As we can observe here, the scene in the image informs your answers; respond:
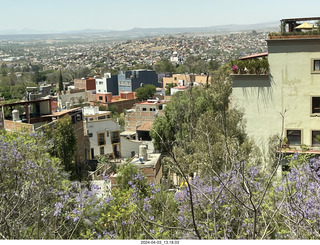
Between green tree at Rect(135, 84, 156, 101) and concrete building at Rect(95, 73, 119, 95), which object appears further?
concrete building at Rect(95, 73, 119, 95)

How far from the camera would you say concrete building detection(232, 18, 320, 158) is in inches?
688

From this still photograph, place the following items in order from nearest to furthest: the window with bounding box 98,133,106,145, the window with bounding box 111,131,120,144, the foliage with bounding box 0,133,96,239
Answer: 1. the foliage with bounding box 0,133,96,239
2. the window with bounding box 98,133,106,145
3. the window with bounding box 111,131,120,144

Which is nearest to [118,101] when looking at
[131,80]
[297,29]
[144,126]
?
[131,80]

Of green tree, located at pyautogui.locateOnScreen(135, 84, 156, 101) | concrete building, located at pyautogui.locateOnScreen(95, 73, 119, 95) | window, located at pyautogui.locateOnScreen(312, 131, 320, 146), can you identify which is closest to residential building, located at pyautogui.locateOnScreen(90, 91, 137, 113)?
green tree, located at pyautogui.locateOnScreen(135, 84, 156, 101)

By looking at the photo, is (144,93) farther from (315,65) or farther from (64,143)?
(315,65)

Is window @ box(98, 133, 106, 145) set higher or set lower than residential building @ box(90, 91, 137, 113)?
higher

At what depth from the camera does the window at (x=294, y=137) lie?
1811 centimetres

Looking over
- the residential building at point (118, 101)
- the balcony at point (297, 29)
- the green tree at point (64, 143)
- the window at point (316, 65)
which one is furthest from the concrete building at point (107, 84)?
the window at point (316, 65)

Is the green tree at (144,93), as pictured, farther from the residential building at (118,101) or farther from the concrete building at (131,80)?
the concrete building at (131,80)

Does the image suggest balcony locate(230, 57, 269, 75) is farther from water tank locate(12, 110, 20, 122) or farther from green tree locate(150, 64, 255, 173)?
water tank locate(12, 110, 20, 122)

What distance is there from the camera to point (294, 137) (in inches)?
718

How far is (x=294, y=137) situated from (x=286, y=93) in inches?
69.6
